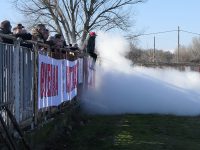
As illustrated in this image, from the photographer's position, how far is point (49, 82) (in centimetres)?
1108

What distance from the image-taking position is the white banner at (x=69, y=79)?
13430 millimetres

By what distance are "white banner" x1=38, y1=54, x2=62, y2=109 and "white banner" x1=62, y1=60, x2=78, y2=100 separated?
0.76 metres

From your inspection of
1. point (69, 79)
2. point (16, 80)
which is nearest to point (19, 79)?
point (16, 80)

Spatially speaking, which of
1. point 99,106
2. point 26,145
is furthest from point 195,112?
point 26,145

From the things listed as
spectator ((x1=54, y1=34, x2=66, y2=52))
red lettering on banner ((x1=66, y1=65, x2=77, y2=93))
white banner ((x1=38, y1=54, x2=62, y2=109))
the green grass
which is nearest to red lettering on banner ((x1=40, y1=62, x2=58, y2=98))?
white banner ((x1=38, y1=54, x2=62, y2=109))

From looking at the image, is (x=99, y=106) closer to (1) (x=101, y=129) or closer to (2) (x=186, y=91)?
(2) (x=186, y=91)

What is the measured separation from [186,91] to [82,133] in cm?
900

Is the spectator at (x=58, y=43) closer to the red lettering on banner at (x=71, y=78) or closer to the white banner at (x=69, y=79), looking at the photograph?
the white banner at (x=69, y=79)

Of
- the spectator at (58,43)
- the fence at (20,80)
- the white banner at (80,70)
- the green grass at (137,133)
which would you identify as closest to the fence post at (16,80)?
the fence at (20,80)

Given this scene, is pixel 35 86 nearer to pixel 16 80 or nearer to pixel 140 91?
pixel 16 80

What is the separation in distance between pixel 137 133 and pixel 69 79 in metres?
2.28

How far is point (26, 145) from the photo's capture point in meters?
8.29

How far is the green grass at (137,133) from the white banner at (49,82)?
3.48 ft

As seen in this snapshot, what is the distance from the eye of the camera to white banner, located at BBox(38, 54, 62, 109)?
1023cm
